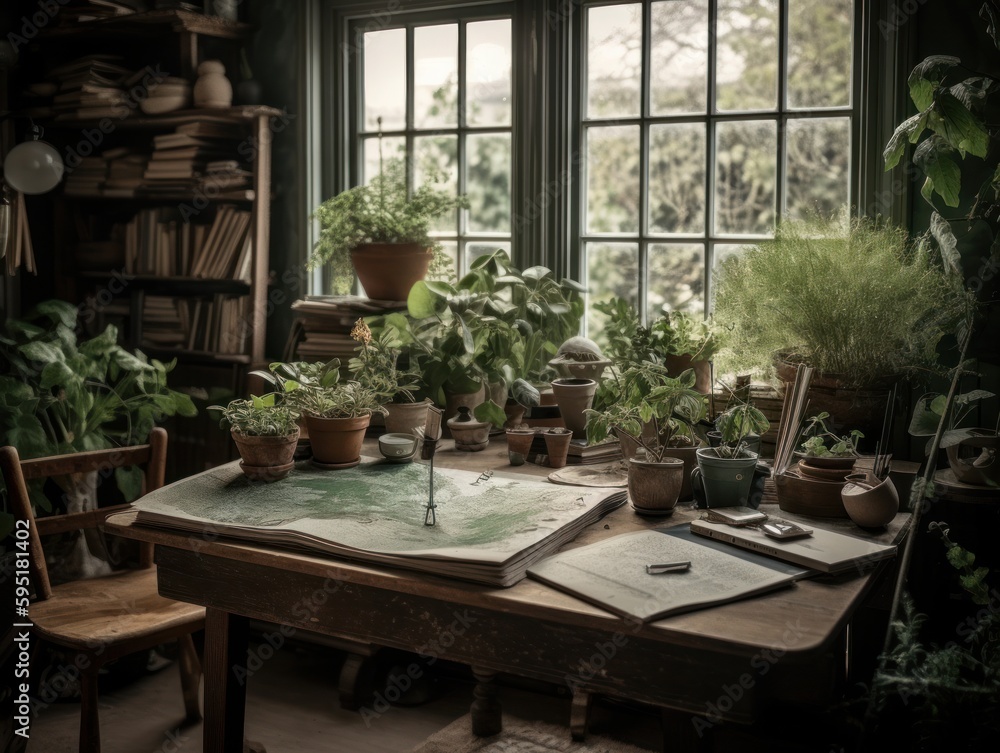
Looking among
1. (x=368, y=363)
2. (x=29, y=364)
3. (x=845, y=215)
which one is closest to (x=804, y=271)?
(x=845, y=215)

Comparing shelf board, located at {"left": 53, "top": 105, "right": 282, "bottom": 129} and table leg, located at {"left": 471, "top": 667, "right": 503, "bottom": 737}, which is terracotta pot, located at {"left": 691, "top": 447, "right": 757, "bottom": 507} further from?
shelf board, located at {"left": 53, "top": 105, "right": 282, "bottom": 129}

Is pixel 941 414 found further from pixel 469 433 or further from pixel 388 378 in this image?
pixel 388 378

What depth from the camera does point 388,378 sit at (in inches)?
109

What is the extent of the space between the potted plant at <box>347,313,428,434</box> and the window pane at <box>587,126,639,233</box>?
36.9 inches

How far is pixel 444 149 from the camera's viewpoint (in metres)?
3.62

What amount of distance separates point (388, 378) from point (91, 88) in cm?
192

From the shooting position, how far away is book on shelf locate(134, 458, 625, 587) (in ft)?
5.89

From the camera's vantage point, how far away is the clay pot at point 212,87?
3.66 metres

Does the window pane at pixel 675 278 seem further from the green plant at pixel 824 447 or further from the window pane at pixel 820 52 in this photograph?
the green plant at pixel 824 447

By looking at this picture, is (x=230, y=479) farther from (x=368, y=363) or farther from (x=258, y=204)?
(x=258, y=204)

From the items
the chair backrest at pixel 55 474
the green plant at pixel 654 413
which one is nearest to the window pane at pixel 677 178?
the green plant at pixel 654 413

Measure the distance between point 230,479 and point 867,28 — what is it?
2224 mm

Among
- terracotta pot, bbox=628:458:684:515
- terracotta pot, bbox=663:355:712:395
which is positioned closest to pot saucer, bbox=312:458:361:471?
terracotta pot, bbox=628:458:684:515

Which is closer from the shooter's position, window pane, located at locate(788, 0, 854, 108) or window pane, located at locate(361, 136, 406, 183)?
window pane, located at locate(788, 0, 854, 108)
